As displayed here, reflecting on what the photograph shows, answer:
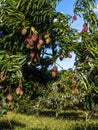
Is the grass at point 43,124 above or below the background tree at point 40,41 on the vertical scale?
below

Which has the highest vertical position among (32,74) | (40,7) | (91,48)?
(40,7)

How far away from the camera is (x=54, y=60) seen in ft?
16.6

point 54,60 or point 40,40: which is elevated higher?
point 40,40

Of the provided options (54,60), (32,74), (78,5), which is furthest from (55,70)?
(78,5)

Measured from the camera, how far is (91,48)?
15.9 feet

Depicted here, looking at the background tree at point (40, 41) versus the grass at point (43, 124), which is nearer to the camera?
the background tree at point (40, 41)

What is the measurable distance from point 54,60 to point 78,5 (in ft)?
2.35

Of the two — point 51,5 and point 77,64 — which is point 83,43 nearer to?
point 77,64

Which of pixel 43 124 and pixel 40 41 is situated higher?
pixel 40 41

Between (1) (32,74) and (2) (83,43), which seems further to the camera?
(1) (32,74)

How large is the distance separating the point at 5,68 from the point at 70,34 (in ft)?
2.74

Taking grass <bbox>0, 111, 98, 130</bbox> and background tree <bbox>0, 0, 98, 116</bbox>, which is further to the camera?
grass <bbox>0, 111, 98, 130</bbox>

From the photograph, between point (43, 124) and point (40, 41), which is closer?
point (40, 41)

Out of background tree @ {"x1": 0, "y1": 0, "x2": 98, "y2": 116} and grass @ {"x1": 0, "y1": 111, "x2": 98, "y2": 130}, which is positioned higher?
background tree @ {"x1": 0, "y1": 0, "x2": 98, "y2": 116}
